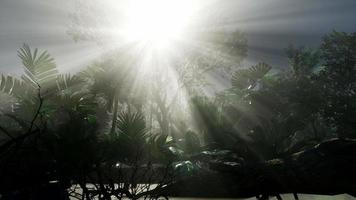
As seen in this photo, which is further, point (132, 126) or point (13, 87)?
point (13, 87)

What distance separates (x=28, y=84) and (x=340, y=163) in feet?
20.2

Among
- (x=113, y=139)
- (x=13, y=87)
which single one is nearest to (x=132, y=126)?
(x=113, y=139)

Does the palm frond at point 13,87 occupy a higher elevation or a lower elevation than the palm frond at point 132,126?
higher

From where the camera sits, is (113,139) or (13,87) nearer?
(113,139)

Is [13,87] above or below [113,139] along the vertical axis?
above

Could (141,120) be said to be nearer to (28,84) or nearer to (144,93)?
(28,84)

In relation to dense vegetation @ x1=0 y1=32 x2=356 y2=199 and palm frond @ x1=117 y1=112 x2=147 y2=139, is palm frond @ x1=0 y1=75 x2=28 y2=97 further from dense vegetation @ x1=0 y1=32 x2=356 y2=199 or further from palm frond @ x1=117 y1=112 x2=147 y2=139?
palm frond @ x1=117 y1=112 x2=147 y2=139

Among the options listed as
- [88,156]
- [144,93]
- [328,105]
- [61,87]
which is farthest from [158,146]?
[328,105]

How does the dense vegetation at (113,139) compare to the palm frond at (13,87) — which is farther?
the palm frond at (13,87)

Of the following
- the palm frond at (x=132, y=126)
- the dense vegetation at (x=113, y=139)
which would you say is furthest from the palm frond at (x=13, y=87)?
the palm frond at (x=132, y=126)

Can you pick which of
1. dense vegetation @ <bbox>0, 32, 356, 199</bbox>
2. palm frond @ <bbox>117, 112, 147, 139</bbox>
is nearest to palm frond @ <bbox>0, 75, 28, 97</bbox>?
dense vegetation @ <bbox>0, 32, 356, 199</bbox>

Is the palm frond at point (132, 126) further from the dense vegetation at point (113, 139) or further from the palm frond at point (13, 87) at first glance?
the palm frond at point (13, 87)

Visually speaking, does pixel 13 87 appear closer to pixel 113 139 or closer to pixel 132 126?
pixel 113 139

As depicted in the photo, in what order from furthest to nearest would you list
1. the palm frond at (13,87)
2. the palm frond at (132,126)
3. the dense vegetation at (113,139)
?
the palm frond at (13,87) < the palm frond at (132,126) < the dense vegetation at (113,139)
